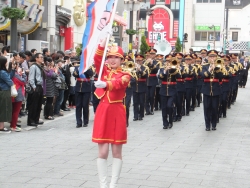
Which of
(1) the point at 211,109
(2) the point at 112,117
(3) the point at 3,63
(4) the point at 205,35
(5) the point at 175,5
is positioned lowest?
(1) the point at 211,109

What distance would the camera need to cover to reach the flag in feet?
20.3

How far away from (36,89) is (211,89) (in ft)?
14.4

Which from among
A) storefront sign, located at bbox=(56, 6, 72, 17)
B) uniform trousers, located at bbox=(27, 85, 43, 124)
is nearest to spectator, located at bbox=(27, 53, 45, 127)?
uniform trousers, located at bbox=(27, 85, 43, 124)

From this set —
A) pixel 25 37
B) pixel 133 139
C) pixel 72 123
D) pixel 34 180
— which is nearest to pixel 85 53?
pixel 34 180

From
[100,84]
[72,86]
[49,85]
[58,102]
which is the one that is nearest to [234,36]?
[72,86]

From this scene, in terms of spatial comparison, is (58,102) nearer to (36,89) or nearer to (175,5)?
(36,89)

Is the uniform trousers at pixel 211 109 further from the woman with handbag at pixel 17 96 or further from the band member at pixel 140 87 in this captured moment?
the woman with handbag at pixel 17 96

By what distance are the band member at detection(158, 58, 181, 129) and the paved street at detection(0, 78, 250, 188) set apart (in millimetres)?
335

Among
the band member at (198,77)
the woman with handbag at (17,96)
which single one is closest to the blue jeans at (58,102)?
the woman with handbag at (17,96)

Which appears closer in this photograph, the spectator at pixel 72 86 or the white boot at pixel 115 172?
the white boot at pixel 115 172

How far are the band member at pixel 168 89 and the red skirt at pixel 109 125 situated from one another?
6.53 m

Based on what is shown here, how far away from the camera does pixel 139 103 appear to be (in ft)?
48.9

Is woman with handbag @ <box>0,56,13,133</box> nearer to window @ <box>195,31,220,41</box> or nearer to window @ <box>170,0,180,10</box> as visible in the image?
window @ <box>170,0,180,10</box>

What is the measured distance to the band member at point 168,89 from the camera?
12.9m
